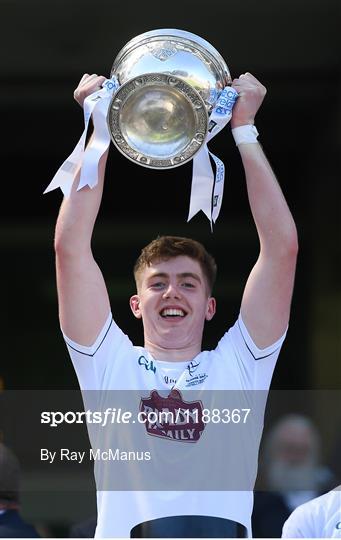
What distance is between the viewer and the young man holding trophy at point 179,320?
2.52 m

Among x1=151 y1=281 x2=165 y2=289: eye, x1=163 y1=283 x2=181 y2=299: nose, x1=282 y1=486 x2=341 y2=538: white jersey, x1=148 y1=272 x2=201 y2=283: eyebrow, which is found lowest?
x1=282 y1=486 x2=341 y2=538: white jersey

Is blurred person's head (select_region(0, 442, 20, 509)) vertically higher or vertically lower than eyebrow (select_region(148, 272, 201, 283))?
lower

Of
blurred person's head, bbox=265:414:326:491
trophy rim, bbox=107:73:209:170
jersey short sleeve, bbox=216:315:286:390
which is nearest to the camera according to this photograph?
trophy rim, bbox=107:73:209:170

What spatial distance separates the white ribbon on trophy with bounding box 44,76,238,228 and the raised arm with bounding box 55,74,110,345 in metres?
0.05

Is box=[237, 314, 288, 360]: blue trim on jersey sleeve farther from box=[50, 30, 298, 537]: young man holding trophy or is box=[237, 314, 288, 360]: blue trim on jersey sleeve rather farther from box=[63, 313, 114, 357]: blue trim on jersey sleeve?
box=[63, 313, 114, 357]: blue trim on jersey sleeve

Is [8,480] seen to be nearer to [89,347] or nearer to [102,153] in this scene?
[89,347]

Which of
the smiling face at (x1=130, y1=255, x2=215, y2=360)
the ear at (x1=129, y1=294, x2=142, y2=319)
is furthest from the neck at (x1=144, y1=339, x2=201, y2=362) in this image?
the ear at (x1=129, y1=294, x2=142, y2=319)

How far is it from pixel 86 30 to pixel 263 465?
154 cm

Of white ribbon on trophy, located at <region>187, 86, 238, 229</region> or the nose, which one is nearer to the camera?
white ribbon on trophy, located at <region>187, 86, 238, 229</region>

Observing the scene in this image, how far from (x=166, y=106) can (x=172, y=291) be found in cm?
47

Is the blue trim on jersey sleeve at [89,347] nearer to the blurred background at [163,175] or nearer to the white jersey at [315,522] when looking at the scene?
the white jersey at [315,522]

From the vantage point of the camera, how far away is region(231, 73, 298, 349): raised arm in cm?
255

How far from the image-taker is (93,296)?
2621mm

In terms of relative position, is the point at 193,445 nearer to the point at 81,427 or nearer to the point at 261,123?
the point at 81,427
